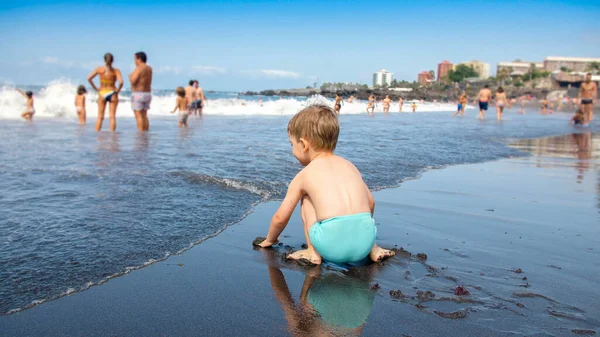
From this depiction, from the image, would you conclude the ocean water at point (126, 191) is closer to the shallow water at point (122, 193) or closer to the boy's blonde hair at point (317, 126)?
the shallow water at point (122, 193)

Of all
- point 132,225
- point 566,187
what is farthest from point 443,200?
point 132,225

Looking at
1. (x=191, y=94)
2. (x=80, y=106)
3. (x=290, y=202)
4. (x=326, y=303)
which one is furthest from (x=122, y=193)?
(x=191, y=94)

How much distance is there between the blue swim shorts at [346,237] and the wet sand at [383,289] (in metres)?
0.10

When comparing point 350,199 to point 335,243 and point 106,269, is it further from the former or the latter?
point 106,269

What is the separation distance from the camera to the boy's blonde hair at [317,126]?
2969 millimetres

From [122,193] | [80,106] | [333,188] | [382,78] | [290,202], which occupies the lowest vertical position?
[122,193]

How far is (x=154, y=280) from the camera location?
2.50 m

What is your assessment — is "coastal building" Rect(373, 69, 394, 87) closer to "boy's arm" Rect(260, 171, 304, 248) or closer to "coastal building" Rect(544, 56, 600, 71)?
"boy's arm" Rect(260, 171, 304, 248)

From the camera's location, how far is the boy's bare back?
2.76 m

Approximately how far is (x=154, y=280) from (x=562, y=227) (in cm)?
306

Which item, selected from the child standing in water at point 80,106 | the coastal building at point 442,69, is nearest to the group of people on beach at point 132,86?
the child standing in water at point 80,106

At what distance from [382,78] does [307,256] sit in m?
4.60

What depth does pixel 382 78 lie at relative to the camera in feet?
22.7

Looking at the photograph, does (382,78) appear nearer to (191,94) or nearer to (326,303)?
(326,303)
